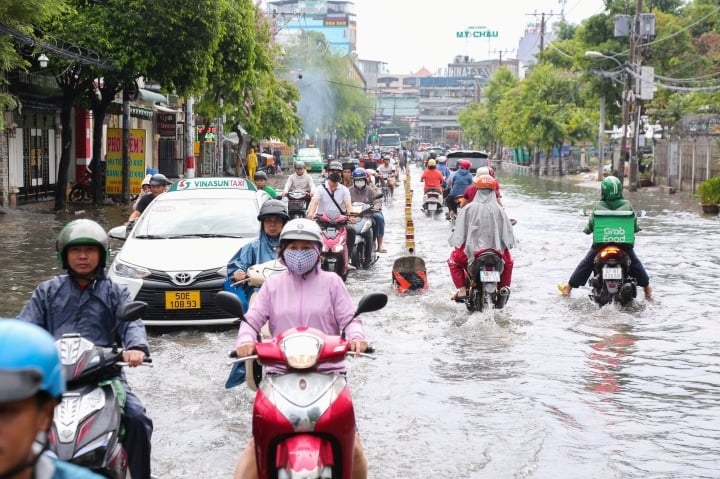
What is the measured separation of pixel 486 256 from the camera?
12078 millimetres

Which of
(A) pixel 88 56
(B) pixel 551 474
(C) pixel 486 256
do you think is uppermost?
(A) pixel 88 56

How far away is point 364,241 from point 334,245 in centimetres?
307

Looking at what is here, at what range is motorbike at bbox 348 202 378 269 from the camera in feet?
56.0

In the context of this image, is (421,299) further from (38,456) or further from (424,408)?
(38,456)

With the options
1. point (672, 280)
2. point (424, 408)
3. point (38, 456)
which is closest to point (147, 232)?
point (424, 408)

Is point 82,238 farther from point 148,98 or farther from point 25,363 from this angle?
point 148,98

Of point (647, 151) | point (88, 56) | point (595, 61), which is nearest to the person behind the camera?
point (88, 56)

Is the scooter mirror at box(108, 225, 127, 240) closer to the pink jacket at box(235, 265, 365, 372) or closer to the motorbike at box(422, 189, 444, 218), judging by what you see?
the pink jacket at box(235, 265, 365, 372)

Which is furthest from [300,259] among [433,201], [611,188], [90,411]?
[433,201]

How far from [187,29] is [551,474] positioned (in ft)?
66.4

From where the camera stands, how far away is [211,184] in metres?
13.6

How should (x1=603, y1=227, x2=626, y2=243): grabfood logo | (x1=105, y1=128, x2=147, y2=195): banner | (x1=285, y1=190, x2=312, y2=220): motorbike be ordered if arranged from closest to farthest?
(x1=603, y1=227, x2=626, y2=243): grabfood logo < (x1=285, y1=190, x2=312, y2=220): motorbike < (x1=105, y1=128, x2=147, y2=195): banner

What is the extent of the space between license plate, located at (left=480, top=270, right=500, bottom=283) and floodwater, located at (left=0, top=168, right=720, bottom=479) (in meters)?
0.50

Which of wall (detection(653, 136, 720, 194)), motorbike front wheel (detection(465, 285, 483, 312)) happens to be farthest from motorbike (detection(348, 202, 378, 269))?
wall (detection(653, 136, 720, 194))
